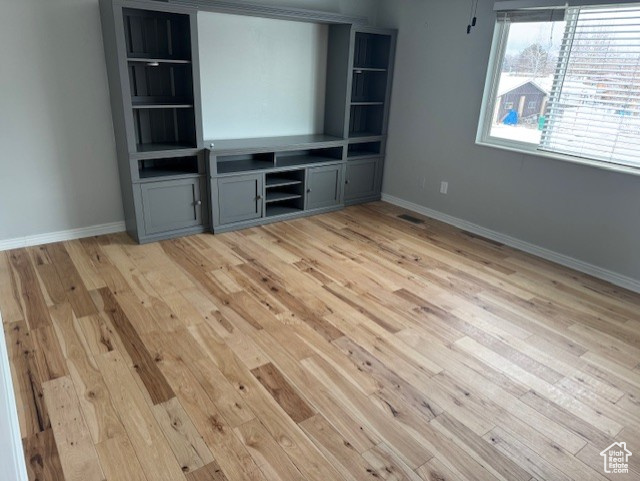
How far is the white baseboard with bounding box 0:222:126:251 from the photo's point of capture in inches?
139

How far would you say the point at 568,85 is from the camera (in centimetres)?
354

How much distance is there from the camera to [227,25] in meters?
3.98

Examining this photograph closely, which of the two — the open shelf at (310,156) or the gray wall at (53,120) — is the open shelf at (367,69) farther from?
the gray wall at (53,120)

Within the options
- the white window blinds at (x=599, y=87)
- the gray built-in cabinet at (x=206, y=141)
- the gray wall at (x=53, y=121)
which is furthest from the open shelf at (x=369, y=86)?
the gray wall at (x=53, y=121)

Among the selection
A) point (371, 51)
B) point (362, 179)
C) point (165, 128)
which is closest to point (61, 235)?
point (165, 128)

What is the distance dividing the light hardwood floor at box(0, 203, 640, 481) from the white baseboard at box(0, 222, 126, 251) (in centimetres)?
11

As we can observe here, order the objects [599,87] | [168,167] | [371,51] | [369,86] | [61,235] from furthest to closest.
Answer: [369,86] < [371,51] < [168,167] < [61,235] < [599,87]

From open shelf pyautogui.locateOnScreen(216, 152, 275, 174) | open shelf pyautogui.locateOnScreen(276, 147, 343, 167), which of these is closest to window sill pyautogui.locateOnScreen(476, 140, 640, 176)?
open shelf pyautogui.locateOnScreen(276, 147, 343, 167)

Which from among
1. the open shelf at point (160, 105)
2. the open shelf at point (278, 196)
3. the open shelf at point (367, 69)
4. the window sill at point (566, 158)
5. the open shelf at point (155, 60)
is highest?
the open shelf at point (367, 69)

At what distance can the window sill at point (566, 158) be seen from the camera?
329 centimetres

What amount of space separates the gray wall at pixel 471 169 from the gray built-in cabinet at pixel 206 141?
29 cm

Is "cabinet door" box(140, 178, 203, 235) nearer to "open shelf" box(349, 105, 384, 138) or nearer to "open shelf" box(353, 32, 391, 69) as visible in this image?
"open shelf" box(349, 105, 384, 138)

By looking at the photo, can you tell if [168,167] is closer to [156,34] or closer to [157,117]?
[157,117]

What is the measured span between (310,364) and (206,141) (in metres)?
2.63
